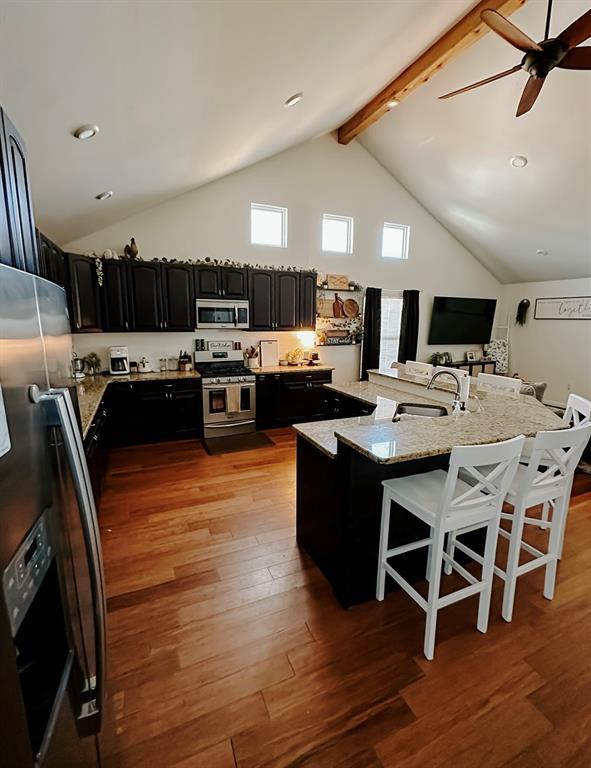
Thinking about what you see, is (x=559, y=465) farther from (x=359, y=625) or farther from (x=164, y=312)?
(x=164, y=312)

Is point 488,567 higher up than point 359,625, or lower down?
higher up

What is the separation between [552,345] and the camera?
7238 mm

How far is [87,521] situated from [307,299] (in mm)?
5047

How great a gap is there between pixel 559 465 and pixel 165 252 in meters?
5.03

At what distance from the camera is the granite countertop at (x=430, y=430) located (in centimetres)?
179

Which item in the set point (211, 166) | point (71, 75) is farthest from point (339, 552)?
point (211, 166)

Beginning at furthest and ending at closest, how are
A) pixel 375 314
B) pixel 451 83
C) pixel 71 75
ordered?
1. pixel 375 314
2. pixel 451 83
3. pixel 71 75

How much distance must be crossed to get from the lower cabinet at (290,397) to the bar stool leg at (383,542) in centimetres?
316

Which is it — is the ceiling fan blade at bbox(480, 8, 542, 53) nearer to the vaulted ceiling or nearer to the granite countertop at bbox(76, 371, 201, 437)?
the vaulted ceiling

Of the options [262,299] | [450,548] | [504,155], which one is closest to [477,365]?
[504,155]

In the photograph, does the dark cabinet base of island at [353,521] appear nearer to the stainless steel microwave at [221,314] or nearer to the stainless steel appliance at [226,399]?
the stainless steel appliance at [226,399]

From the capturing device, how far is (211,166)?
4.07m

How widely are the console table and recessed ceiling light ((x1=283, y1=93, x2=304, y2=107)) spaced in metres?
5.69

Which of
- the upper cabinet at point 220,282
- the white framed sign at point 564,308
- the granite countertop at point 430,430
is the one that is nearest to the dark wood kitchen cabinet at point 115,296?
the upper cabinet at point 220,282
